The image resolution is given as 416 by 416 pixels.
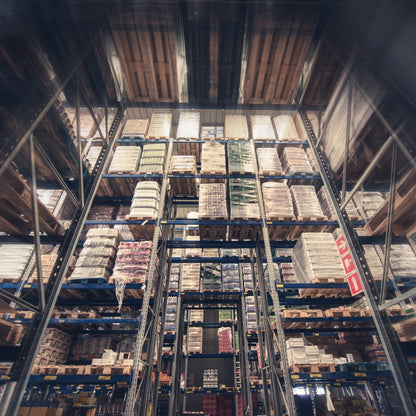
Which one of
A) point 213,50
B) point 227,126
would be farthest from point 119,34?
point 227,126

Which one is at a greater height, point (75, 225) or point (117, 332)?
point (75, 225)

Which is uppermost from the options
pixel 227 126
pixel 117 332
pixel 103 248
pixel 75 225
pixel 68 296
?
pixel 227 126

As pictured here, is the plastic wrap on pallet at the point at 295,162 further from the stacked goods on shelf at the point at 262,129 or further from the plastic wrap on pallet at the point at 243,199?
the plastic wrap on pallet at the point at 243,199

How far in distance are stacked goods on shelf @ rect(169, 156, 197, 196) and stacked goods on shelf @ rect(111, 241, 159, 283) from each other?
7.44 feet

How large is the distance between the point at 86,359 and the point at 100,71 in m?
7.38

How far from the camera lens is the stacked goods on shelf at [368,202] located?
663 centimetres

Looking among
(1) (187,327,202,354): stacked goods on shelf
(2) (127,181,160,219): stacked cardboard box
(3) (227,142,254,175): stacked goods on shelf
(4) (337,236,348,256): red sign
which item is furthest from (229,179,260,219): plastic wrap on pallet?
(1) (187,327,202,354): stacked goods on shelf

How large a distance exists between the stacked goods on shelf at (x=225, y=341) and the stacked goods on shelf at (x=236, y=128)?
24.8 feet

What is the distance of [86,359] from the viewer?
6172 millimetres

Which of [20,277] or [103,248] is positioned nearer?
[20,277]

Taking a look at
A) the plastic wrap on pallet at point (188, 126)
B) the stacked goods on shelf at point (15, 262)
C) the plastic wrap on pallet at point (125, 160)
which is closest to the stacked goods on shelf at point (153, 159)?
the plastic wrap on pallet at point (125, 160)

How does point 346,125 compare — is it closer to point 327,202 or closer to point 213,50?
point 327,202

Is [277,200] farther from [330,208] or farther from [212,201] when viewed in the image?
[212,201]

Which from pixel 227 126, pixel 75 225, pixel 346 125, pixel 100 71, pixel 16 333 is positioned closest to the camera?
pixel 16 333
